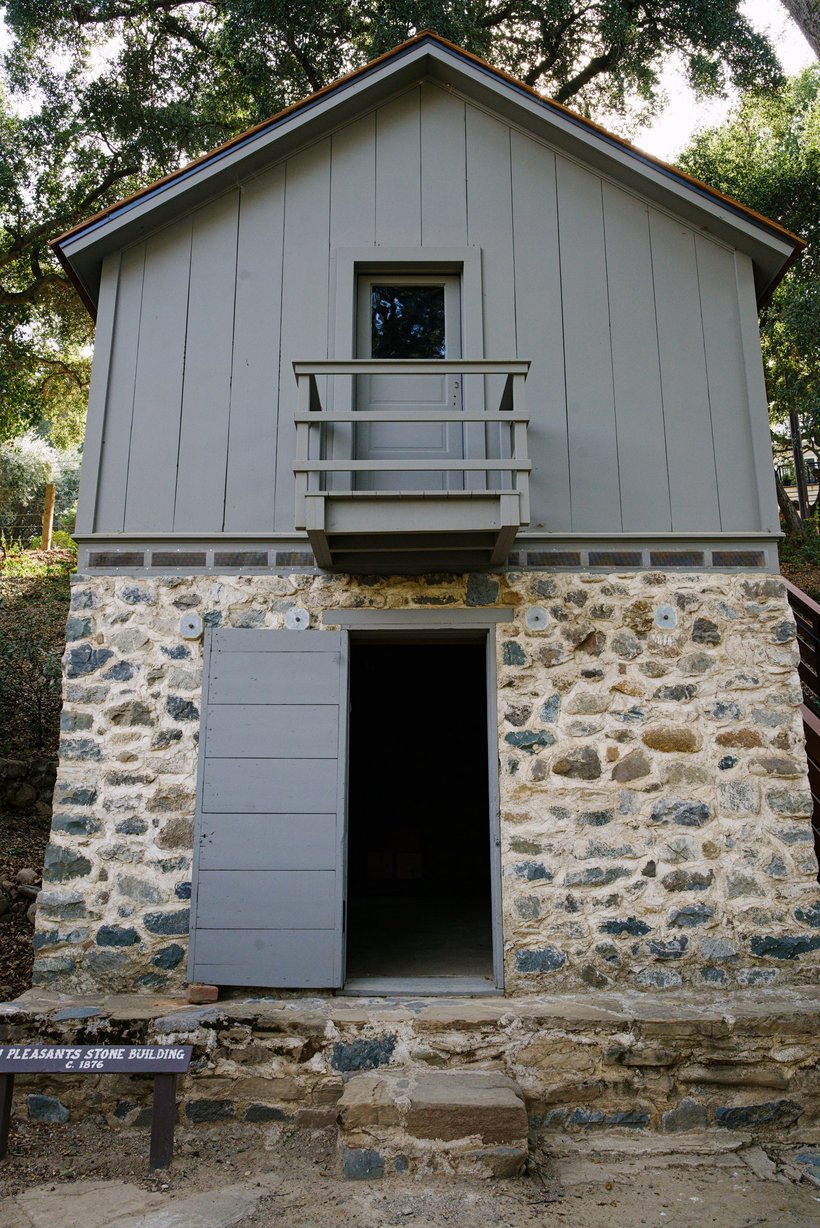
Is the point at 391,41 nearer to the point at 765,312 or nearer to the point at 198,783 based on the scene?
the point at 765,312

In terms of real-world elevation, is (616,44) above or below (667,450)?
above

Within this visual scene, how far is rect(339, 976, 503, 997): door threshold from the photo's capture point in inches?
188

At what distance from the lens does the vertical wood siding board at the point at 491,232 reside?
18.1ft

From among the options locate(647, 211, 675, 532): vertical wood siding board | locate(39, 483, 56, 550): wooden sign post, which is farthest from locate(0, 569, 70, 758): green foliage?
locate(647, 211, 675, 532): vertical wood siding board

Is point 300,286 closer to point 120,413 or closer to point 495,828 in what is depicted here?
point 120,413

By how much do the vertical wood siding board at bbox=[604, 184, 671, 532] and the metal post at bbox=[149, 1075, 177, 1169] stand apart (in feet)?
13.4

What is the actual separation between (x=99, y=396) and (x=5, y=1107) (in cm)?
419

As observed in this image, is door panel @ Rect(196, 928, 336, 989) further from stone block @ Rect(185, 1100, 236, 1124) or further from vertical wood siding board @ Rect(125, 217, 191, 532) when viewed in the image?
vertical wood siding board @ Rect(125, 217, 191, 532)

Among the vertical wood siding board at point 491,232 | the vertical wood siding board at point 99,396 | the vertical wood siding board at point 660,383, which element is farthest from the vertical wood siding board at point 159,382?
the vertical wood siding board at point 660,383

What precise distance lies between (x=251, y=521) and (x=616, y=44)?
10943 mm

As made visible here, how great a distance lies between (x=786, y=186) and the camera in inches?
528

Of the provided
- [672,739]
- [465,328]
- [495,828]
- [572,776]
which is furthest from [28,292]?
[672,739]

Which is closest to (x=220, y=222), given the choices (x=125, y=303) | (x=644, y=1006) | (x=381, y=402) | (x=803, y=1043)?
(x=125, y=303)

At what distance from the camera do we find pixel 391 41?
11109mm
